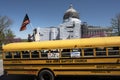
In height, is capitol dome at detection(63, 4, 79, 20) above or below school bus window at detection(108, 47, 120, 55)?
above

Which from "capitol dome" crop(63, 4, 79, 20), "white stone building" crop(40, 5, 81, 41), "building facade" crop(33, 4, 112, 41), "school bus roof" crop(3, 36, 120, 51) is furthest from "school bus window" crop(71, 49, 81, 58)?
"capitol dome" crop(63, 4, 79, 20)

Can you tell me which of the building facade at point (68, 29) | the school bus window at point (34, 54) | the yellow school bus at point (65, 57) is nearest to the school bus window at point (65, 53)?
the yellow school bus at point (65, 57)

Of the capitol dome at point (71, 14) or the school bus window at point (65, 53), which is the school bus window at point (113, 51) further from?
the capitol dome at point (71, 14)

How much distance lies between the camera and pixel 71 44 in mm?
12172

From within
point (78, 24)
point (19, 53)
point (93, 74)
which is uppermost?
point (78, 24)

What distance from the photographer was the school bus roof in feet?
37.5

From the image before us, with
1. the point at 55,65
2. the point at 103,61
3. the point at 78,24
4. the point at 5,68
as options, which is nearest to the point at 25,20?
the point at 5,68

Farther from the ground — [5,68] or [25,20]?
[25,20]

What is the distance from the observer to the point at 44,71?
1290 centimetres

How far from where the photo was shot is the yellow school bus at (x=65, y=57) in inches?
449

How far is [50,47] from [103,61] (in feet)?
8.39

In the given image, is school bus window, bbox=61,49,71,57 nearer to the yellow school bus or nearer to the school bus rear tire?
the yellow school bus

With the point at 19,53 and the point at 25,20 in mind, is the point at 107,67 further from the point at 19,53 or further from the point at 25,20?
the point at 25,20

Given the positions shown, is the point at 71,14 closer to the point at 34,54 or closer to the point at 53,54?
the point at 34,54
